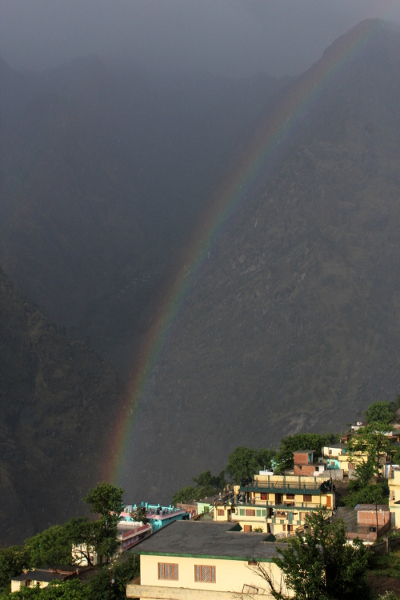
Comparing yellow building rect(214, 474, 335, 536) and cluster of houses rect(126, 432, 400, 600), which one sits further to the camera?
yellow building rect(214, 474, 335, 536)

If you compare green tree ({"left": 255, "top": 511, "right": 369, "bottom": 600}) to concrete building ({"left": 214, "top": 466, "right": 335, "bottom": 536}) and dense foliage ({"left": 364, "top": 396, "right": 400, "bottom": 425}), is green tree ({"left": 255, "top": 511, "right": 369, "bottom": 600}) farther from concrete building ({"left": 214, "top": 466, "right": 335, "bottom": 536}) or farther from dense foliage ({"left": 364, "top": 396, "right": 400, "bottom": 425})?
dense foliage ({"left": 364, "top": 396, "right": 400, "bottom": 425})

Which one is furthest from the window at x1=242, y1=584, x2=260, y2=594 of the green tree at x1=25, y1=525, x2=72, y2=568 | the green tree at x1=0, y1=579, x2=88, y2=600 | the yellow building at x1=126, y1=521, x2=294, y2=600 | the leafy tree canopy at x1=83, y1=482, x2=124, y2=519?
the green tree at x1=25, y1=525, x2=72, y2=568

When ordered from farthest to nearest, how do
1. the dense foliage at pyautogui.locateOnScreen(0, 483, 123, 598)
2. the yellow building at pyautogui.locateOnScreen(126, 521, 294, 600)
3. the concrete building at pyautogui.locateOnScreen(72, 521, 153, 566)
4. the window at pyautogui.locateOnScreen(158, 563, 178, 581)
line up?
the concrete building at pyautogui.locateOnScreen(72, 521, 153, 566) → the dense foliage at pyautogui.locateOnScreen(0, 483, 123, 598) → the window at pyautogui.locateOnScreen(158, 563, 178, 581) → the yellow building at pyautogui.locateOnScreen(126, 521, 294, 600)

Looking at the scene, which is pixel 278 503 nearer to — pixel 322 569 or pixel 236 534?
pixel 236 534

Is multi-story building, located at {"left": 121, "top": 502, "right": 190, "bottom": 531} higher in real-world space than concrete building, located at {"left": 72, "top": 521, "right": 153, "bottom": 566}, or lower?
higher

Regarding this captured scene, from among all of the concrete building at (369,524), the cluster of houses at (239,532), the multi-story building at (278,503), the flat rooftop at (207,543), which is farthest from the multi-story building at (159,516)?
the flat rooftop at (207,543)

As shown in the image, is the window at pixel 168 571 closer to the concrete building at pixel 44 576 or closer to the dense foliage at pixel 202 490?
the concrete building at pixel 44 576
